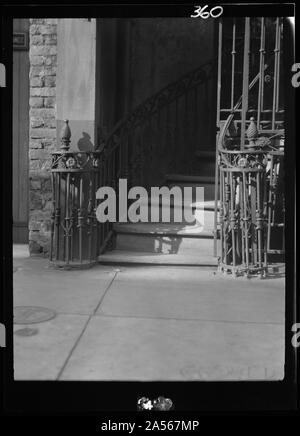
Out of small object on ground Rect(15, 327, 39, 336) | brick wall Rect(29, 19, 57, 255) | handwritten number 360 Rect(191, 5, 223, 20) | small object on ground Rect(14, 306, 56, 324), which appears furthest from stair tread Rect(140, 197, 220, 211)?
handwritten number 360 Rect(191, 5, 223, 20)

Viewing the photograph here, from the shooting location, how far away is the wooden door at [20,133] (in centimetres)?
652

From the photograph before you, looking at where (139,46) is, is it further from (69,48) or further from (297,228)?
(297,228)

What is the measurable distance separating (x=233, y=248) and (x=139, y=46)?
14.6 ft

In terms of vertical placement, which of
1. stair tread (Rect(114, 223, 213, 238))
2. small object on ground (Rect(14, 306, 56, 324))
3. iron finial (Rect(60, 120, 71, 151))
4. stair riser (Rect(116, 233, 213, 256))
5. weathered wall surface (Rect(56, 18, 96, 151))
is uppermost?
weathered wall surface (Rect(56, 18, 96, 151))

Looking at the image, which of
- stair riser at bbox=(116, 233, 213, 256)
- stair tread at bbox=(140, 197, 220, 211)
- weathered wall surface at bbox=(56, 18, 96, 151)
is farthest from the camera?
stair tread at bbox=(140, 197, 220, 211)

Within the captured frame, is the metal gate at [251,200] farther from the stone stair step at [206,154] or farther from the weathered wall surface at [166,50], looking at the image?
the weathered wall surface at [166,50]

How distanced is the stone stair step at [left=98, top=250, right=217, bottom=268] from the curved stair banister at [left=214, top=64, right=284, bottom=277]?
30 cm

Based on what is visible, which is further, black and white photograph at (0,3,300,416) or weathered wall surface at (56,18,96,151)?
weathered wall surface at (56,18,96,151)

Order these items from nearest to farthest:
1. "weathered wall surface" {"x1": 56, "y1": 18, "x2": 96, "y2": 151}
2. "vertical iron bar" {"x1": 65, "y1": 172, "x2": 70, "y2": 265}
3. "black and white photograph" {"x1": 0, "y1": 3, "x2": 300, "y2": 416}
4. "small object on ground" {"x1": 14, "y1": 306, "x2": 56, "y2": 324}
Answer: "black and white photograph" {"x1": 0, "y1": 3, "x2": 300, "y2": 416}
"small object on ground" {"x1": 14, "y1": 306, "x2": 56, "y2": 324}
"vertical iron bar" {"x1": 65, "y1": 172, "x2": 70, "y2": 265}
"weathered wall surface" {"x1": 56, "y1": 18, "x2": 96, "y2": 151}

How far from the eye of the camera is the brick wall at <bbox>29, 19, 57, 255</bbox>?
5855 millimetres

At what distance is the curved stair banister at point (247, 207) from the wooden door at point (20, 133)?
2792 mm

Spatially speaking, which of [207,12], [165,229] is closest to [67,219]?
[165,229]

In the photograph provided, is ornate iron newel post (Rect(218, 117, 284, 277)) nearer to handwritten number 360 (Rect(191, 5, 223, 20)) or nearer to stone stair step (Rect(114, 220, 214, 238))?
stone stair step (Rect(114, 220, 214, 238))

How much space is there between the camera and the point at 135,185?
6922 millimetres
